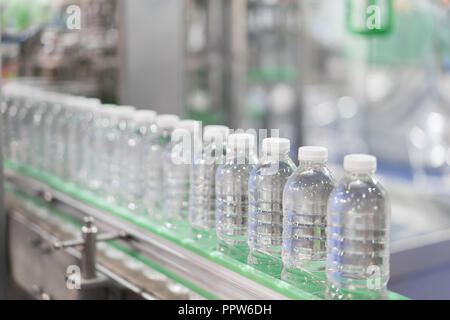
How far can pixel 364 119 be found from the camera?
732 centimetres

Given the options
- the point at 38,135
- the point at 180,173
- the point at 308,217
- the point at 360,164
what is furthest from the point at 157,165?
the point at 38,135

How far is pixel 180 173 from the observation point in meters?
2.20

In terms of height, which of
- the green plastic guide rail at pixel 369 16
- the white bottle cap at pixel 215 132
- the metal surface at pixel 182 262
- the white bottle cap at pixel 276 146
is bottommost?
the metal surface at pixel 182 262

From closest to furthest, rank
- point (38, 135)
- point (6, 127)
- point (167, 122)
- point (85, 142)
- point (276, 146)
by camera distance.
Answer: point (276, 146) < point (167, 122) < point (85, 142) < point (38, 135) < point (6, 127)

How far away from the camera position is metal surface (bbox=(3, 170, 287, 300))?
1.71 meters

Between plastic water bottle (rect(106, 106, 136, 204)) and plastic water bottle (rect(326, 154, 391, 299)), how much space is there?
1.16m

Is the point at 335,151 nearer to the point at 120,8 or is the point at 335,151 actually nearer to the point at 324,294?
the point at 120,8

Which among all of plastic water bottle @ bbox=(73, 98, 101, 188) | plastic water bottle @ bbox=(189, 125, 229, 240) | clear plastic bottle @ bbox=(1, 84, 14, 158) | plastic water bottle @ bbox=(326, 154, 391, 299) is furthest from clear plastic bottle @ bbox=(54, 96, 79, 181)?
plastic water bottle @ bbox=(326, 154, 391, 299)

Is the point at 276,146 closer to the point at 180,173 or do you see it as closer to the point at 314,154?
the point at 314,154

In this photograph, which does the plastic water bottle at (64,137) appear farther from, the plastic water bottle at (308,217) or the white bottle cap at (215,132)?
the plastic water bottle at (308,217)

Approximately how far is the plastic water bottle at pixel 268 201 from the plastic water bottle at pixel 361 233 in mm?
258

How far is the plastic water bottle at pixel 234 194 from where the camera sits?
1.88 metres

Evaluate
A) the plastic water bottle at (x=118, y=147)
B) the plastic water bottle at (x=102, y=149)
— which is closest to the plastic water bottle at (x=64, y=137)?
the plastic water bottle at (x=102, y=149)

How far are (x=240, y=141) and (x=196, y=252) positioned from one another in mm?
354
